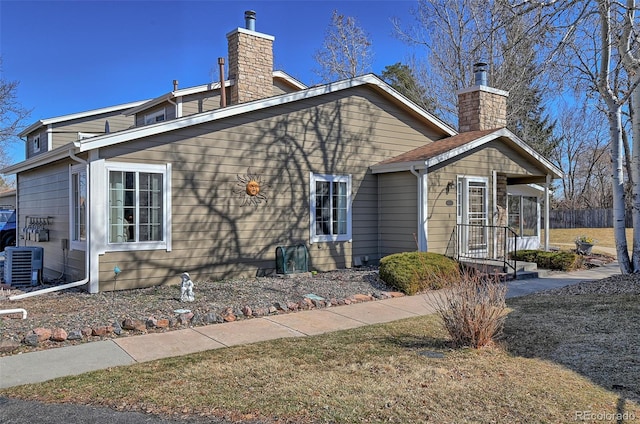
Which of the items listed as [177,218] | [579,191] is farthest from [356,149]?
[579,191]

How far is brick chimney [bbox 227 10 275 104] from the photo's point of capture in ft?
35.3

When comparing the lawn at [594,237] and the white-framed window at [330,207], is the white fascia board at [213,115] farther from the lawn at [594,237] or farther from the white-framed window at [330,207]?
the lawn at [594,237]

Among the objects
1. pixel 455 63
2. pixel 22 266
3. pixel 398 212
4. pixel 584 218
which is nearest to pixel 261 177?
pixel 398 212

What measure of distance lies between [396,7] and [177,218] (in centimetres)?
1669

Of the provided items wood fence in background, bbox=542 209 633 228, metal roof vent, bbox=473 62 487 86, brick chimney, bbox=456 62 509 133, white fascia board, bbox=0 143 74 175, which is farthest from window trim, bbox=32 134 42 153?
wood fence in background, bbox=542 209 633 228

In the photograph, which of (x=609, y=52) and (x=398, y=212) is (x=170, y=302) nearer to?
(x=398, y=212)

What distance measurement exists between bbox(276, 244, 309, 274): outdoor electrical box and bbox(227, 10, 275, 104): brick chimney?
350 centimetres

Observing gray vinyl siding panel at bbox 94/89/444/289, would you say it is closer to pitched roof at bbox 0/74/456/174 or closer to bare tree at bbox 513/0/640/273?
pitched roof at bbox 0/74/456/174

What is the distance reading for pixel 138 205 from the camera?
8.59 m

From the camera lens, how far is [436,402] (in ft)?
12.3

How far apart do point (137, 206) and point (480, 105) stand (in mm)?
9574

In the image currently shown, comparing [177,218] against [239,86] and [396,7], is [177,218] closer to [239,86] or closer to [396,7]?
[239,86]

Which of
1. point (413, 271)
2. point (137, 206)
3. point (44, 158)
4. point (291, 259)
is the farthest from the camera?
point (291, 259)

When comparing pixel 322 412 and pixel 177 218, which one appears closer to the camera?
pixel 322 412
